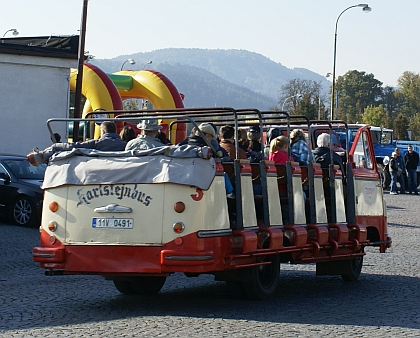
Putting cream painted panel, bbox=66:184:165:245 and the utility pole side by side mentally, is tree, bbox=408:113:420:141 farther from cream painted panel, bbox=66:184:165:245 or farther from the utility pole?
cream painted panel, bbox=66:184:165:245

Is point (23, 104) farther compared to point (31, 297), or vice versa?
point (23, 104)

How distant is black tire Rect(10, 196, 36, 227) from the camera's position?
19938 millimetres

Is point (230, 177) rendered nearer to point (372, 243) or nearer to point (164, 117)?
point (164, 117)

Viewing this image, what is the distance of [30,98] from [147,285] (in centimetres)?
2140

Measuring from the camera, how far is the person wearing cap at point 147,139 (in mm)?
9969

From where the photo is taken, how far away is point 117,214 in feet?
30.6

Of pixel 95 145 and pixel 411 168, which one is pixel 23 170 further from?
pixel 411 168

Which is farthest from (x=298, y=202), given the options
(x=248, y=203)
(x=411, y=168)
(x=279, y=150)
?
(x=411, y=168)

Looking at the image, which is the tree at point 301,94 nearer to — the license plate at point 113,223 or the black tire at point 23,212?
the black tire at point 23,212

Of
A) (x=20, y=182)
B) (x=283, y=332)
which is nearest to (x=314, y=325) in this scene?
(x=283, y=332)

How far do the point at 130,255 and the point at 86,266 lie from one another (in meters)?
0.51

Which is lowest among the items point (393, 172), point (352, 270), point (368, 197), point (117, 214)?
point (352, 270)

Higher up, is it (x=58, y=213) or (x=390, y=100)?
(x=390, y=100)

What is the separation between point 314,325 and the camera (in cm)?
862
